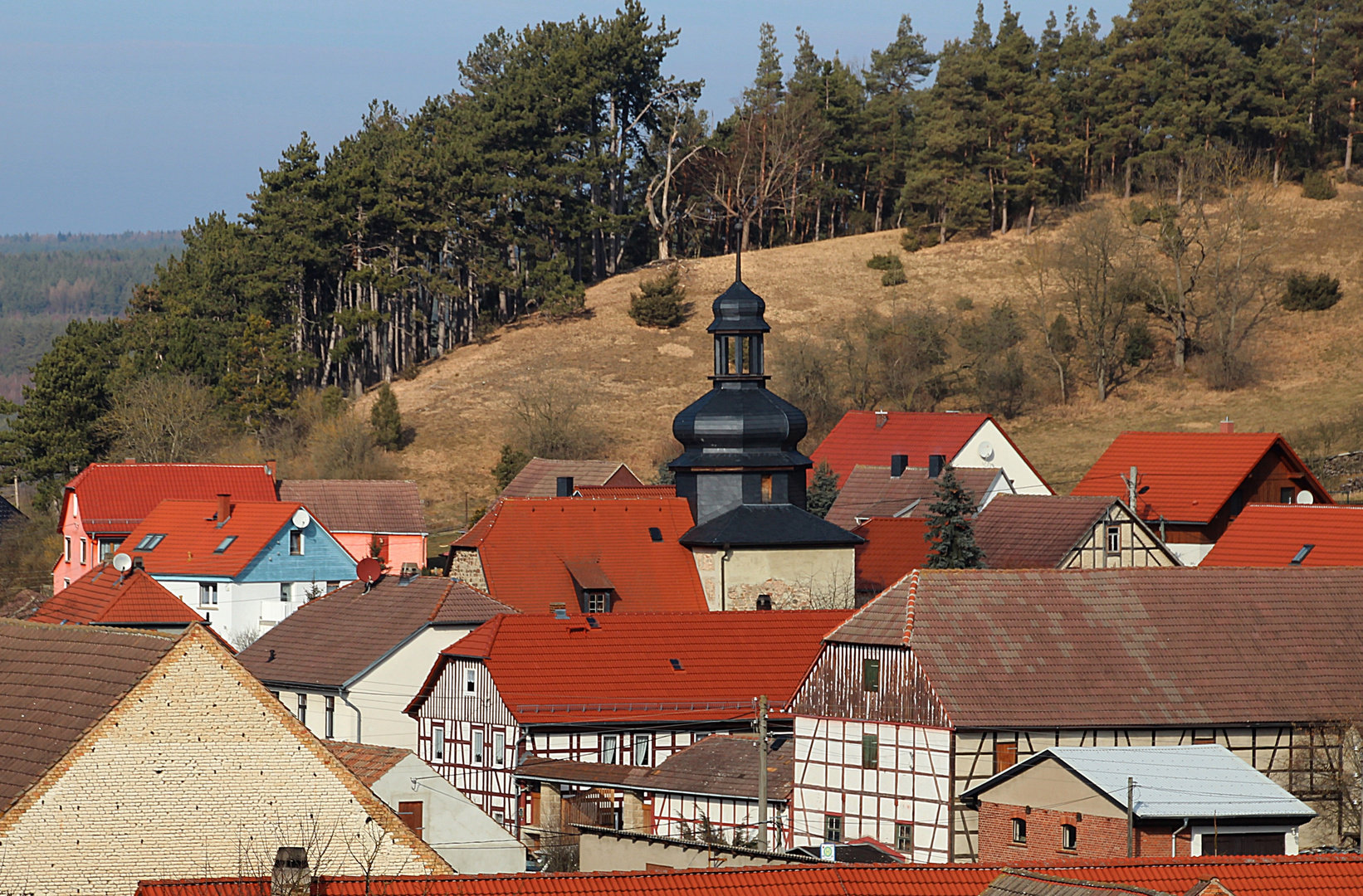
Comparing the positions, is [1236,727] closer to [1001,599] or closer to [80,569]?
[1001,599]

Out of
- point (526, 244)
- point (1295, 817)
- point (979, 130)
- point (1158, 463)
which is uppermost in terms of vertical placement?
point (979, 130)

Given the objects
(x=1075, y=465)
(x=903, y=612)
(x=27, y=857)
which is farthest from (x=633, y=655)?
(x=1075, y=465)

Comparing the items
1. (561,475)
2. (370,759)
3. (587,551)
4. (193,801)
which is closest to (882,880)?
(193,801)

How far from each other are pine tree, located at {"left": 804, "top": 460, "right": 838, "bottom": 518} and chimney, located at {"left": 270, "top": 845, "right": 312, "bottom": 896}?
46.4 m

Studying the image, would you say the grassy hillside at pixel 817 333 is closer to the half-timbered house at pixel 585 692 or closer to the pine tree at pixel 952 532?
the pine tree at pixel 952 532

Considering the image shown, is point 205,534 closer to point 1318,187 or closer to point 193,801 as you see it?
point 193,801

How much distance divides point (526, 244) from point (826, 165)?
25.3m

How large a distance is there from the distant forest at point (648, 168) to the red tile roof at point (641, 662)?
48348mm

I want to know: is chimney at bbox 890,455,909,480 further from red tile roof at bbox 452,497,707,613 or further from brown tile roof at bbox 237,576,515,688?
brown tile roof at bbox 237,576,515,688

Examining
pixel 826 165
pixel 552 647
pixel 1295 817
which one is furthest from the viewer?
pixel 826 165

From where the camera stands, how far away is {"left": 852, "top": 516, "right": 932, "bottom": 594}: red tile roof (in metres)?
57.4

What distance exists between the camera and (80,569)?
2768 inches

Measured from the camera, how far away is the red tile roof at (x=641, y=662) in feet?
137

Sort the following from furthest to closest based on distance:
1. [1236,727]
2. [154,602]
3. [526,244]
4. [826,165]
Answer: [826,165]
[526,244]
[154,602]
[1236,727]
